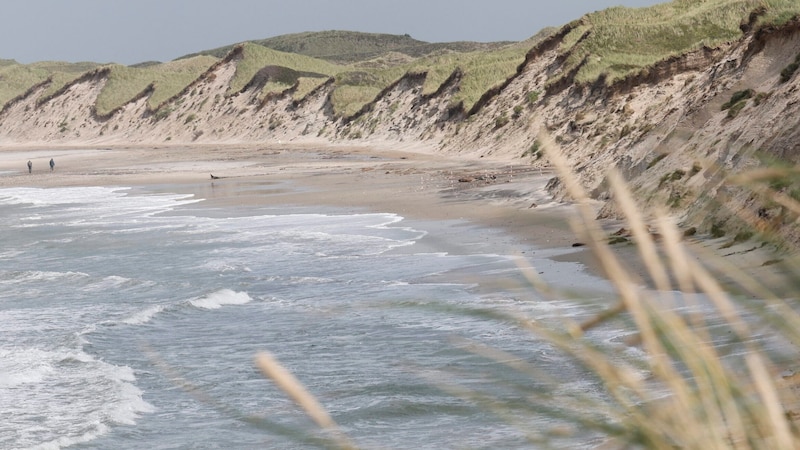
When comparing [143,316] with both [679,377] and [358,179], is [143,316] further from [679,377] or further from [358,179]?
[358,179]

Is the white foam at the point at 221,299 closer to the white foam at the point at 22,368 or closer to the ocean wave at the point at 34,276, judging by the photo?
the white foam at the point at 22,368

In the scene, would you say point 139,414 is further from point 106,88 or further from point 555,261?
point 106,88

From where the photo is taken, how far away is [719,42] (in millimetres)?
34094

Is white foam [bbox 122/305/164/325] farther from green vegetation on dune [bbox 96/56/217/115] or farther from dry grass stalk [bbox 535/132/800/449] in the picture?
green vegetation on dune [bbox 96/56/217/115]

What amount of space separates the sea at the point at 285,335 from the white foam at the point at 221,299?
0.11 feet

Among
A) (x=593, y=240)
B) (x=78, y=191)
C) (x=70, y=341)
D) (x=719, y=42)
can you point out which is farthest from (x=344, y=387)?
(x=78, y=191)

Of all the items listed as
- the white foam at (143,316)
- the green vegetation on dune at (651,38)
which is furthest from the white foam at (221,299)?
the green vegetation on dune at (651,38)

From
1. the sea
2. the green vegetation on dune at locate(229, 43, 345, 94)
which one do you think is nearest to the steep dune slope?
the green vegetation on dune at locate(229, 43, 345, 94)

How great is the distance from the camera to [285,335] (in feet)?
35.9

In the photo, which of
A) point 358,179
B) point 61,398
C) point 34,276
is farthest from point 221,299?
point 358,179

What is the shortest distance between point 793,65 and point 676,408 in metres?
16.1

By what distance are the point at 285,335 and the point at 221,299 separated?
2.64m

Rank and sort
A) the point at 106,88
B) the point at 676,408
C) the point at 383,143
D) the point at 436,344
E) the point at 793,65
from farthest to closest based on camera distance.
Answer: the point at 106,88 → the point at 383,143 → the point at 793,65 → the point at 436,344 → the point at 676,408

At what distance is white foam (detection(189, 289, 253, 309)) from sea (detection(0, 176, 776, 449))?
3cm
